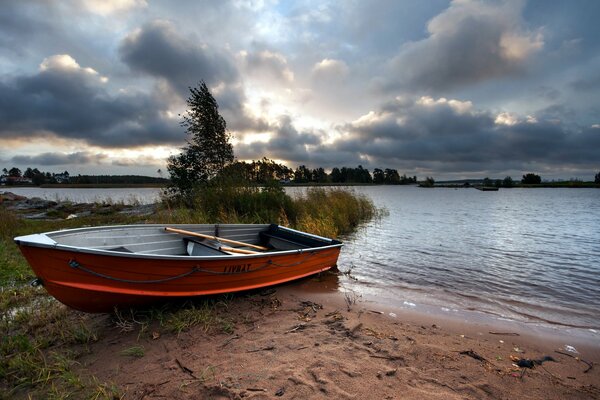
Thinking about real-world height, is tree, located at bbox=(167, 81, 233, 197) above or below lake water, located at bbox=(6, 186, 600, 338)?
above

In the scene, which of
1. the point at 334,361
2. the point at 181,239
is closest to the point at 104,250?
the point at 181,239

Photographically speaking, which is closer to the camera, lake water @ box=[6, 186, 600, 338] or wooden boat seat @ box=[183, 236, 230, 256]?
lake water @ box=[6, 186, 600, 338]

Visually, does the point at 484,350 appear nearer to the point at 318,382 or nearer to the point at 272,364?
the point at 318,382

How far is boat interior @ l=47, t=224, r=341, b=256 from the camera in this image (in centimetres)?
513

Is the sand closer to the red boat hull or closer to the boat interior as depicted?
the red boat hull

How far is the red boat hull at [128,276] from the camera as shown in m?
3.74

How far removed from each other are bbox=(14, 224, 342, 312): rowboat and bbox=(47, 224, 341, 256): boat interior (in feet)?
0.06

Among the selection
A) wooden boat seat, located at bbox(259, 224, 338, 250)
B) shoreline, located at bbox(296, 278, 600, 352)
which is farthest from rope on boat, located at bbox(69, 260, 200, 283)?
wooden boat seat, located at bbox(259, 224, 338, 250)

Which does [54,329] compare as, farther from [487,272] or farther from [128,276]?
[487,272]

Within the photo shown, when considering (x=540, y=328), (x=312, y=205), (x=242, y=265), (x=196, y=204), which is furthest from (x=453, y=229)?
(x=242, y=265)

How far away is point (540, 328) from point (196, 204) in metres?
11.6

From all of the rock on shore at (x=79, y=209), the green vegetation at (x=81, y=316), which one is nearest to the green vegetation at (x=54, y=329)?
the green vegetation at (x=81, y=316)

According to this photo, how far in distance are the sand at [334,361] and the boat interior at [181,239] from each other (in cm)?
138

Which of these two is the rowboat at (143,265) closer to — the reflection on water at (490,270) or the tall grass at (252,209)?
the reflection on water at (490,270)
